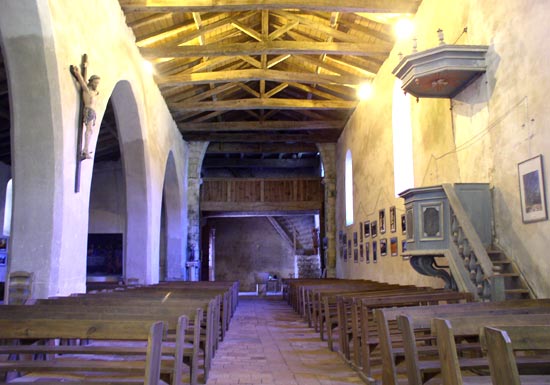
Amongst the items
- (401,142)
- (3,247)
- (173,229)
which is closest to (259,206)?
(173,229)

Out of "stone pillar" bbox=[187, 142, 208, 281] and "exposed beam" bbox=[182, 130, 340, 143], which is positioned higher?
"exposed beam" bbox=[182, 130, 340, 143]

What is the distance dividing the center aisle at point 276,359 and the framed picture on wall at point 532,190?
2644 mm

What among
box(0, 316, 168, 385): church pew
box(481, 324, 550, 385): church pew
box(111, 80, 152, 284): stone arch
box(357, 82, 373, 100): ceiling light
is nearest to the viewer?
box(481, 324, 550, 385): church pew

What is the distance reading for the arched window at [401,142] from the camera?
9.98 metres

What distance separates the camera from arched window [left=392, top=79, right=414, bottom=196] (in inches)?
393

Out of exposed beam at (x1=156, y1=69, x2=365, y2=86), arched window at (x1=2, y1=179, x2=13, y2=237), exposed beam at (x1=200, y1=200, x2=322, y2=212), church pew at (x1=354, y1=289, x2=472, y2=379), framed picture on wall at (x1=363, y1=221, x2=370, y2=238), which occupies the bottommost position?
church pew at (x1=354, y1=289, x2=472, y2=379)

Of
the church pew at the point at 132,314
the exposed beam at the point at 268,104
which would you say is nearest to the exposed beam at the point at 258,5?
the exposed beam at the point at 268,104

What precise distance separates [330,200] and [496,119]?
10.6 meters

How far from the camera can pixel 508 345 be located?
1.62 meters

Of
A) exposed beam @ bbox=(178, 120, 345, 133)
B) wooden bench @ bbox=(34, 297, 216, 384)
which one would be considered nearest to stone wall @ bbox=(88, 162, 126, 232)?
exposed beam @ bbox=(178, 120, 345, 133)

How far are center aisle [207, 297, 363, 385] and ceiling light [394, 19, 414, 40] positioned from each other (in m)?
5.77

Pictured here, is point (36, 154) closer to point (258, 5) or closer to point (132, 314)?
point (132, 314)

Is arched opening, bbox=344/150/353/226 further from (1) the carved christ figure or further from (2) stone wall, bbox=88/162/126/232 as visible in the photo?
(1) the carved christ figure

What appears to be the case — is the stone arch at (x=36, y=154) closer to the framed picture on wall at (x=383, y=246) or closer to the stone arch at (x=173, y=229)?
the framed picture on wall at (x=383, y=246)
